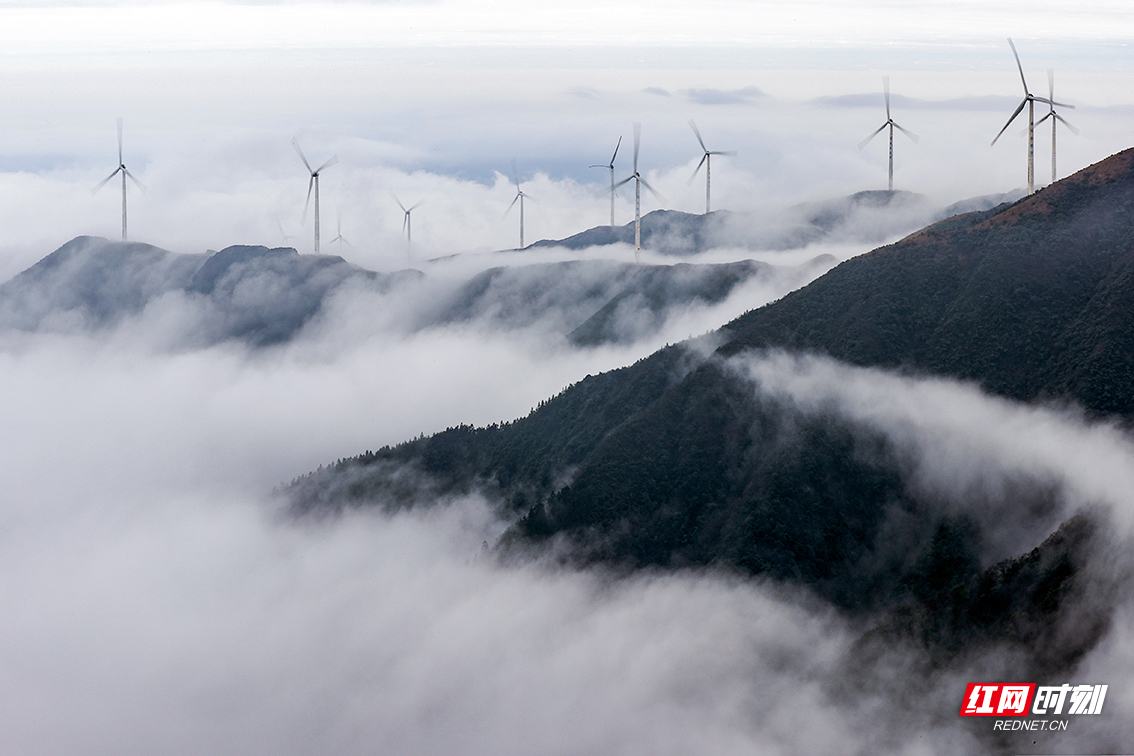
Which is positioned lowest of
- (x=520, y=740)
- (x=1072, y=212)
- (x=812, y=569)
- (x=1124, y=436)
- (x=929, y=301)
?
(x=520, y=740)

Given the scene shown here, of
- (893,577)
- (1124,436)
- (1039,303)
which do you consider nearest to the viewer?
(1124,436)

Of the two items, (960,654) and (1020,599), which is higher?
(1020,599)

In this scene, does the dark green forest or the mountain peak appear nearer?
the dark green forest

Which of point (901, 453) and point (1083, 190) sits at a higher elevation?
point (1083, 190)

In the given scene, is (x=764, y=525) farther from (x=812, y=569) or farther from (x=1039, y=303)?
(x=1039, y=303)

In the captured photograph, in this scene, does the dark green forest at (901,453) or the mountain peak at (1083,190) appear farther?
the mountain peak at (1083,190)

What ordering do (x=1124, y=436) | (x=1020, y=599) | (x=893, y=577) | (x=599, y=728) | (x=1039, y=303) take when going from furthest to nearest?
(x=599, y=728), (x=1039, y=303), (x=893, y=577), (x=1124, y=436), (x=1020, y=599)

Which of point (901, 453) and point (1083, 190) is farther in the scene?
point (1083, 190)

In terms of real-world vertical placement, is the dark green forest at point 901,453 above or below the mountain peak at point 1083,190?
below

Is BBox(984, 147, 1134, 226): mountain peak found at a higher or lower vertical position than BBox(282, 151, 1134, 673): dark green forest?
higher

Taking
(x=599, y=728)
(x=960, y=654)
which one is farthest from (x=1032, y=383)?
(x=599, y=728)

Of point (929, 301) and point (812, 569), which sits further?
point (929, 301)
